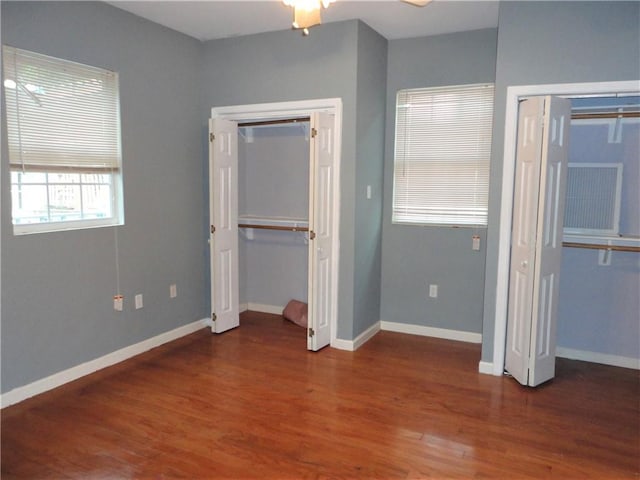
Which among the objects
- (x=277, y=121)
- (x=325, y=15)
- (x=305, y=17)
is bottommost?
(x=277, y=121)

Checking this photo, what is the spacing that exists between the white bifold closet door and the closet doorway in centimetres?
145

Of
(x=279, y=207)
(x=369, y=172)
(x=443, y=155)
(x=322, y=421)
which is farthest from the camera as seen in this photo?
(x=279, y=207)

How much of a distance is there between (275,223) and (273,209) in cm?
23

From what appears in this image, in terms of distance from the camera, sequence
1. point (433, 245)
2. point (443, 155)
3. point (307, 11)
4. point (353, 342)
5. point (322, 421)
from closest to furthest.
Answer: point (307, 11) < point (322, 421) < point (353, 342) < point (443, 155) < point (433, 245)

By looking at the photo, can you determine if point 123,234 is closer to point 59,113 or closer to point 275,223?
point 59,113

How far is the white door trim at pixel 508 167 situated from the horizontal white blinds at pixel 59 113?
2.95 m

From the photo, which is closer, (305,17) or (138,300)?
(305,17)

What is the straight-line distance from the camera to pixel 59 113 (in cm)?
335

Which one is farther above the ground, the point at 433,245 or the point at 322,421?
the point at 433,245

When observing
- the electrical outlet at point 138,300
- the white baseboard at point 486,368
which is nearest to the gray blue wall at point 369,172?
the white baseboard at point 486,368

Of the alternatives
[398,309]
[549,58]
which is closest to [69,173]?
[398,309]

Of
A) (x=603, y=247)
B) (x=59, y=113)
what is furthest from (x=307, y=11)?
(x=603, y=247)

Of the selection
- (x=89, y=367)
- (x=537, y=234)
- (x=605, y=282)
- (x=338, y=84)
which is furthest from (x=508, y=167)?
(x=89, y=367)

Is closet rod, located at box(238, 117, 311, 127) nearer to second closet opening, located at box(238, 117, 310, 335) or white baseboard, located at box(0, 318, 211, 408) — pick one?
second closet opening, located at box(238, 117, 310, 335)
